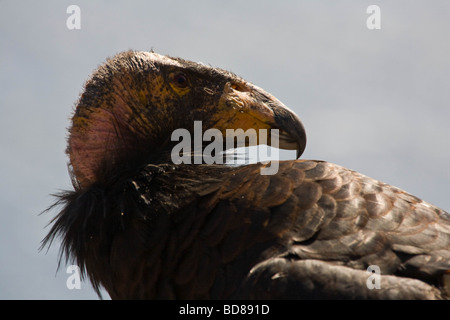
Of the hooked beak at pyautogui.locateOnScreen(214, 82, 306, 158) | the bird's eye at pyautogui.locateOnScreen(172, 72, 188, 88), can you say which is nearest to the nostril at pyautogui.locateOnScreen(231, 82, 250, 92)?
the hooked beak at pyautogui.locateOnScreen(214, 82, 306, 158)

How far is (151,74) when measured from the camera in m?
6.81

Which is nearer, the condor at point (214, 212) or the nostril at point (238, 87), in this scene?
the condor at point (214, 212)

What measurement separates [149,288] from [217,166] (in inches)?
49.9

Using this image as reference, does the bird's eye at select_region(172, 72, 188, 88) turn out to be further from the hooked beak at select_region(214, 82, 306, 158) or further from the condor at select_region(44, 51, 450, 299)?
the hooked beak at select_region(214, 82, 306, 158)

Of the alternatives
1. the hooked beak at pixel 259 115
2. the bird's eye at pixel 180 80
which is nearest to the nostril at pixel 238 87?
the hooked beak at pixel 259 115

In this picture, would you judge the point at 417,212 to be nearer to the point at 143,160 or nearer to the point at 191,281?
the point at 191,281

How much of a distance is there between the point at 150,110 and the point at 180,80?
1.40 ft

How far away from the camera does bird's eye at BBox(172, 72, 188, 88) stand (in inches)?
271

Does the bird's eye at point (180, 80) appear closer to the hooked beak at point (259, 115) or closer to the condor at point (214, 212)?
the condor at point (214, 212)

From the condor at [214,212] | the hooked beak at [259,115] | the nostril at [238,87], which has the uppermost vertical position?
the nostril at [238,87]

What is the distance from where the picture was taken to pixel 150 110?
6.74m

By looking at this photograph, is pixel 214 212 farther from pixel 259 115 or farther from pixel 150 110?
pixel 150 110

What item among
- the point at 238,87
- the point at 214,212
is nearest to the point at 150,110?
the point at 238,87

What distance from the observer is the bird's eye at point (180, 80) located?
689 centimetres
